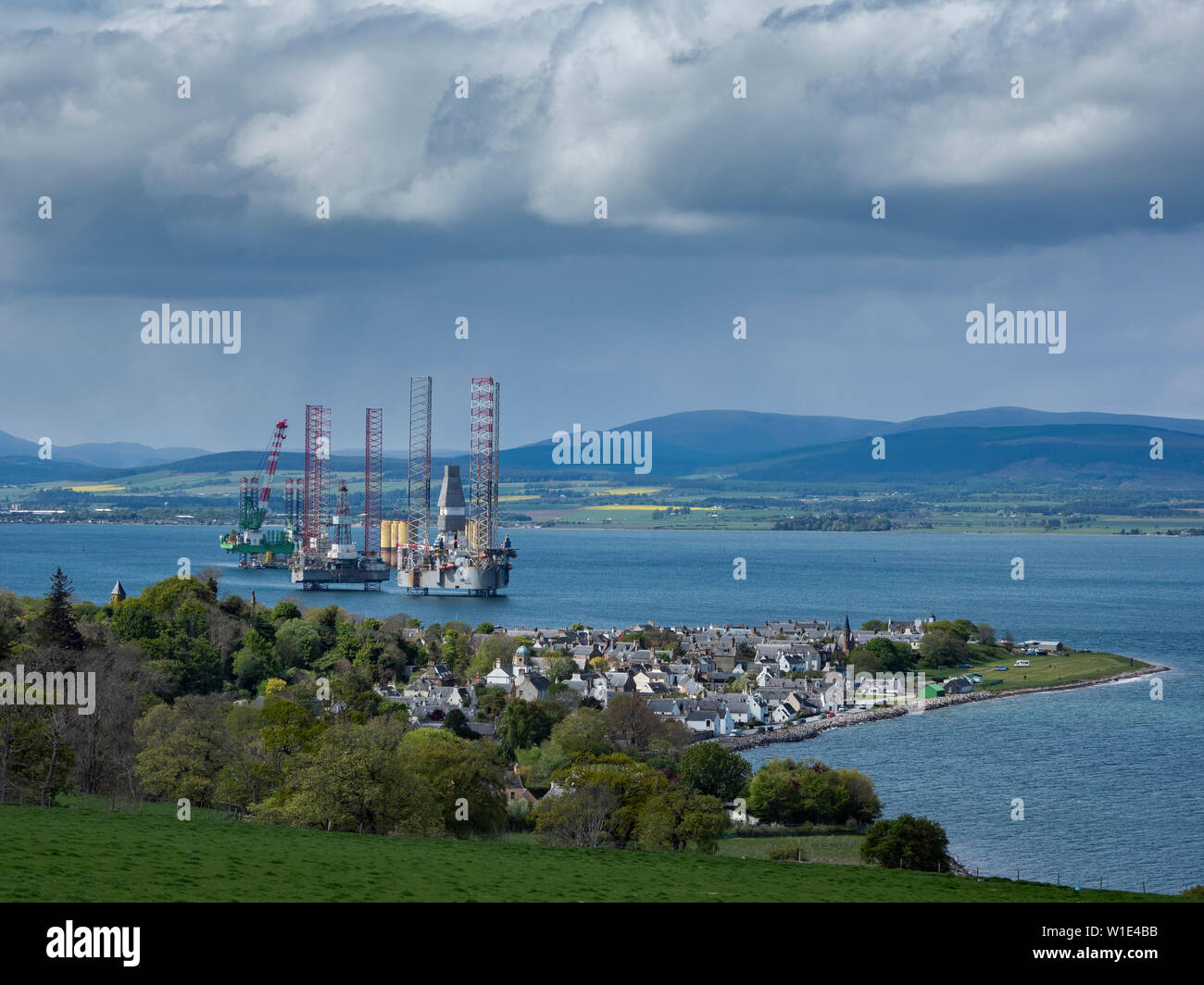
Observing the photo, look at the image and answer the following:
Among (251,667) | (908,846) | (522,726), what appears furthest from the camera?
(251,667)

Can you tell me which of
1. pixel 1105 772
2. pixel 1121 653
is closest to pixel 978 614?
pixel 1121 653

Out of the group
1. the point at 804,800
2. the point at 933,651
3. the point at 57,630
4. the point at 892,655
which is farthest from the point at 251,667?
the point at 933,651

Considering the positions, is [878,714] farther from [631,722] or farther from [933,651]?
[933,651]

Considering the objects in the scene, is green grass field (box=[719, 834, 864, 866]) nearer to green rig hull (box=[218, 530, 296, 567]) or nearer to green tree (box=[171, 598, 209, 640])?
green tree (box=[171, 598, 209, 640])

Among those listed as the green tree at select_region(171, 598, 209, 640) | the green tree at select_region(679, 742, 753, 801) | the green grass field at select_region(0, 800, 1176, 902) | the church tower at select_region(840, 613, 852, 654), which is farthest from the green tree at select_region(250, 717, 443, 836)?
Answer: the church tower at select_region(840, 613, 852, 654)
